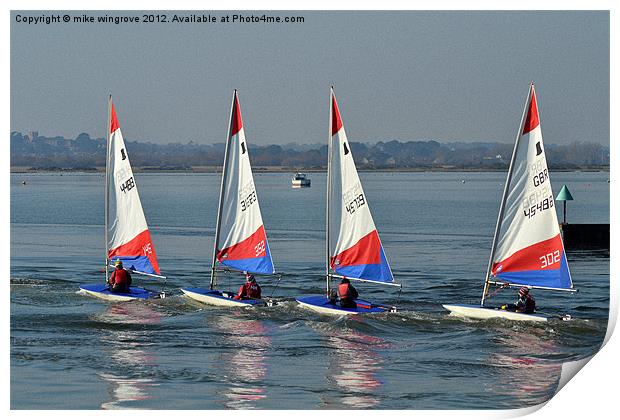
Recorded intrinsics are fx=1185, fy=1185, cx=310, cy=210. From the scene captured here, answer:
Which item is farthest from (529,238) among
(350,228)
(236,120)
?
(236,120)

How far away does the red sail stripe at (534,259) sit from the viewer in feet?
94.8

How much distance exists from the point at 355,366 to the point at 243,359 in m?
2.49

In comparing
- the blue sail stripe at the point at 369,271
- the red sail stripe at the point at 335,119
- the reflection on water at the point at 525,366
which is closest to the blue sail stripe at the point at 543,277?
the reflection on water at the point at 525,366

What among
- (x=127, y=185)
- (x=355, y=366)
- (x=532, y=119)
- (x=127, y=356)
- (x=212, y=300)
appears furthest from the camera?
(x=127, y=185)

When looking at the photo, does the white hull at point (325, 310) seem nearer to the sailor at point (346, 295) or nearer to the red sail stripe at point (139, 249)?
the sailor at point (346, 295)

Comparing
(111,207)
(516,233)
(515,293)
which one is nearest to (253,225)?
(111,207)

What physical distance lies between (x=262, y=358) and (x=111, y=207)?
10600 millimetres

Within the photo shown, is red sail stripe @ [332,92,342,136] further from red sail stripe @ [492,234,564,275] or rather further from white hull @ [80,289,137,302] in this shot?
white hull @ [80,289,137,302]

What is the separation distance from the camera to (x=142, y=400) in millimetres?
21875

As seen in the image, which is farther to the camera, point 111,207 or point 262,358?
point 111,207

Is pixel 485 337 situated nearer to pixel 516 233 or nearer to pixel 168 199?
pixel 516 233

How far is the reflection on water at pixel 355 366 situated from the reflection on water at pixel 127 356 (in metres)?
3.77

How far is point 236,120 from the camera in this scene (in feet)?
105

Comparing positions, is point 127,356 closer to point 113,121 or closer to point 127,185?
point 127,185
